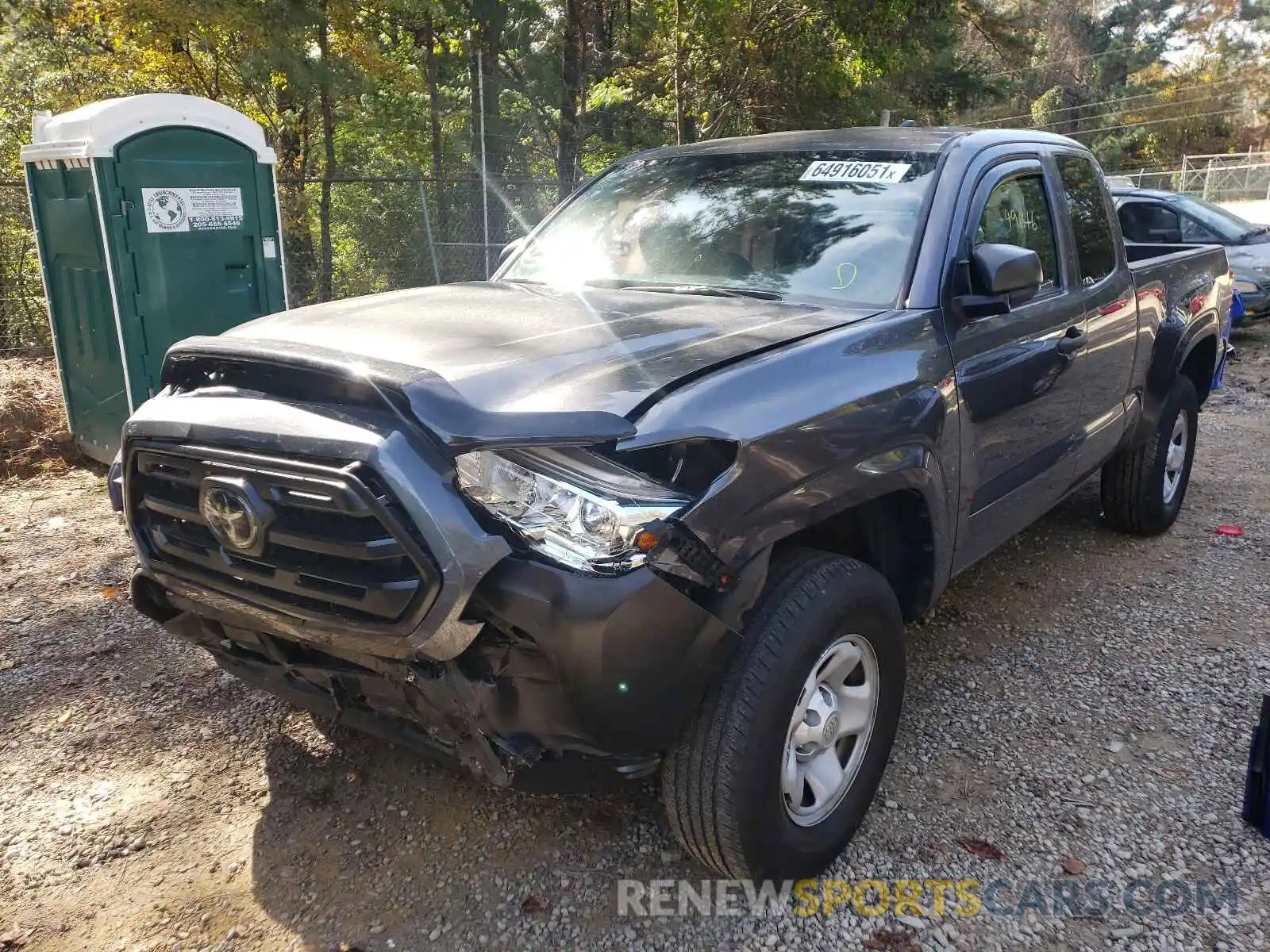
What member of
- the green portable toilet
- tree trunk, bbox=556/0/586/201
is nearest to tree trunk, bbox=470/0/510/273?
tree trunk, bbox=556/0/586/201

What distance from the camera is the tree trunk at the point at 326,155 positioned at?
33.2 ft

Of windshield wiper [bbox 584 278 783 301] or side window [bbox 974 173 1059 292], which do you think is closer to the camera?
windshield wiper [bbox 584 278 783 301]

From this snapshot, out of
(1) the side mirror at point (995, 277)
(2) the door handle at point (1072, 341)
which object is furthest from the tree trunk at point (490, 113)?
(1) the side mirror at point (995, 277)

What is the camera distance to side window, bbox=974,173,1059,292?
343cm

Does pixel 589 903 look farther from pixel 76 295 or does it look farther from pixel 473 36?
pixel 473 36

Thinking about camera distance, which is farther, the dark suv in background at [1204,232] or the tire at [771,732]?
the dark suv in background at [1204,232]

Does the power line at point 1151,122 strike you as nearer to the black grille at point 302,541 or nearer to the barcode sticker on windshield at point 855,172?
the barcode sticker on windshield at point 855,172

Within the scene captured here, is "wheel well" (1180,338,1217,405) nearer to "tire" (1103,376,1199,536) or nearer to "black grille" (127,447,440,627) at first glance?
"tire" (1103,376,1199,536)

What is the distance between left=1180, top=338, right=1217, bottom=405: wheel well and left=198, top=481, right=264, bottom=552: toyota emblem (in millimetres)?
4848

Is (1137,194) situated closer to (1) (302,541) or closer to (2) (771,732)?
(2) (771,732)

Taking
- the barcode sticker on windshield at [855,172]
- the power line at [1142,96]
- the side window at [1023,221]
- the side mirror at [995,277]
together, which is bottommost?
the side mirror at [995,277]

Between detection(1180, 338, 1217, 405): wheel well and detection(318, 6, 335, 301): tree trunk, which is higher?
detection(318, 6, 335, 301): tree trunk

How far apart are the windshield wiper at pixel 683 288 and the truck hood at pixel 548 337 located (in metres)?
0.06

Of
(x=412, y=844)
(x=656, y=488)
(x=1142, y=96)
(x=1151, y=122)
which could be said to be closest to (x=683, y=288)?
(x=656, y=488)
